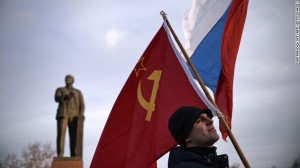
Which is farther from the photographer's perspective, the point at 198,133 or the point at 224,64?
the point at 224,64

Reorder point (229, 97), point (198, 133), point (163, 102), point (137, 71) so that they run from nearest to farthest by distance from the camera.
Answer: point (198, 133), point (229, 97), point (163, 102), point (137, 71)

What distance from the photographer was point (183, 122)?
2229 mm

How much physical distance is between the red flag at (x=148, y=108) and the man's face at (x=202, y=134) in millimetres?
1570

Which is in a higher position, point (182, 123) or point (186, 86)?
point (186, 86)

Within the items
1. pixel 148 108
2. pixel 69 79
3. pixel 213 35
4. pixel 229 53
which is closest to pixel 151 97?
pixel 148 108

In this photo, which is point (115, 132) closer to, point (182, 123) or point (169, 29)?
point (169, 29)

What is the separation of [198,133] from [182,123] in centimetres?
11

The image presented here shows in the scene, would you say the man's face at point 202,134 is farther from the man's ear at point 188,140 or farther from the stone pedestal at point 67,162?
the stone pedestal at point 67,162

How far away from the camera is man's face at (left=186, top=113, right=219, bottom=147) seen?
2133 millimetres

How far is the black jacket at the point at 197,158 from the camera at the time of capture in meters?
1.93

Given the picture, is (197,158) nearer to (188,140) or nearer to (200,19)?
(188,140)

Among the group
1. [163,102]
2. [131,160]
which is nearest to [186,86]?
[163,102]

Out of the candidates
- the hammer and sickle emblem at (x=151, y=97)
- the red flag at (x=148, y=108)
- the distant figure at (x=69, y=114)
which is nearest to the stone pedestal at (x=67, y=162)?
the distant figure at (x=69, y=114)

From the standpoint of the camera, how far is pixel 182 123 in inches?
87.7
